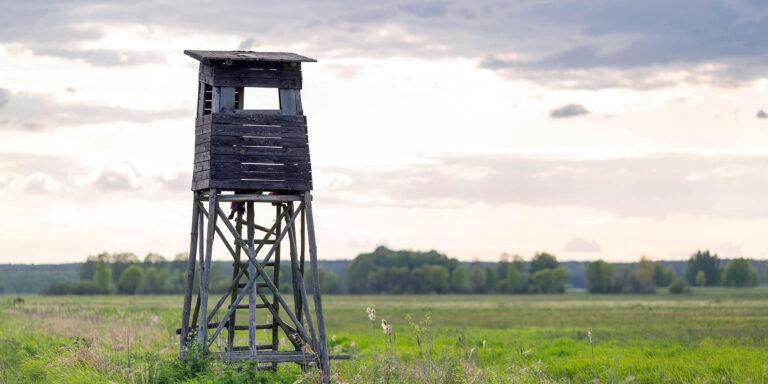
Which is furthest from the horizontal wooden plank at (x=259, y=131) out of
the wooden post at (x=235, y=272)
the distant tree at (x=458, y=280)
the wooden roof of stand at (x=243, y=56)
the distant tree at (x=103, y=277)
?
the distant tree at (x=458, y=280)

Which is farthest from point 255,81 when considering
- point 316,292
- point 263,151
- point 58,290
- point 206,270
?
point 58,290

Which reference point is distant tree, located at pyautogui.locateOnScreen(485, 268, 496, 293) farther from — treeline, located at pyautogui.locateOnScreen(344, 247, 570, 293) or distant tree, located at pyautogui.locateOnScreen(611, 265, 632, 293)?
distant tree, located at pyautogui.locateOnScreen(611, 265, 632, 293)

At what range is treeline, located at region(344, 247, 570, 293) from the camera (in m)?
165

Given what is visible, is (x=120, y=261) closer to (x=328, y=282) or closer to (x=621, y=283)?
(x=328, y=282)

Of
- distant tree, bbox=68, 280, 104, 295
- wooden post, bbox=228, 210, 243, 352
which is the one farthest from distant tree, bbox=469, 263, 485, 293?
wooden post, bbox=228, 210, 243, 352

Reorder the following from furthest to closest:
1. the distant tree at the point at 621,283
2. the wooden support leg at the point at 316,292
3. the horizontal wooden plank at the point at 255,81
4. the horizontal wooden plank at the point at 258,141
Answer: the distant tree at the point at 621,283 → the horizontal wooden plank at the point at 255,81 → the horizontal wooden plank at the point at 258,141 → the wooden support leg at the point at 316,292

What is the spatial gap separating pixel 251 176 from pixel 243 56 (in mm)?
2731

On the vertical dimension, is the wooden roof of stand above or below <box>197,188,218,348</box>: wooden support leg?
above

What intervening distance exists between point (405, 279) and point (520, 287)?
24999 millimetres

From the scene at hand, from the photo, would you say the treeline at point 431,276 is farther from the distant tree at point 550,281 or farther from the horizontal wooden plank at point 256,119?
the horizontal wooden plank at point 256,119

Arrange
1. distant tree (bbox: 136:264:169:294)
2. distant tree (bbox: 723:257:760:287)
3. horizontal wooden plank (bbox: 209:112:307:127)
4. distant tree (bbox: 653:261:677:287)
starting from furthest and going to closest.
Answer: distant tree (bbox: 653:261:677:287)
distant tree (bbox: 723:257:760:287)
distant tree (bbox: 136:264:169:294)
horizontal wooden plank (bbox: 209:112:307:127)

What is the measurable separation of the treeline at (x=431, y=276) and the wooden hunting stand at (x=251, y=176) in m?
145

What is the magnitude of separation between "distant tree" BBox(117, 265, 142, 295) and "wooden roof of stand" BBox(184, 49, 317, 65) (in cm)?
13968

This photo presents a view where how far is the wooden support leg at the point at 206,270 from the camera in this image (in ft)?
58.7
